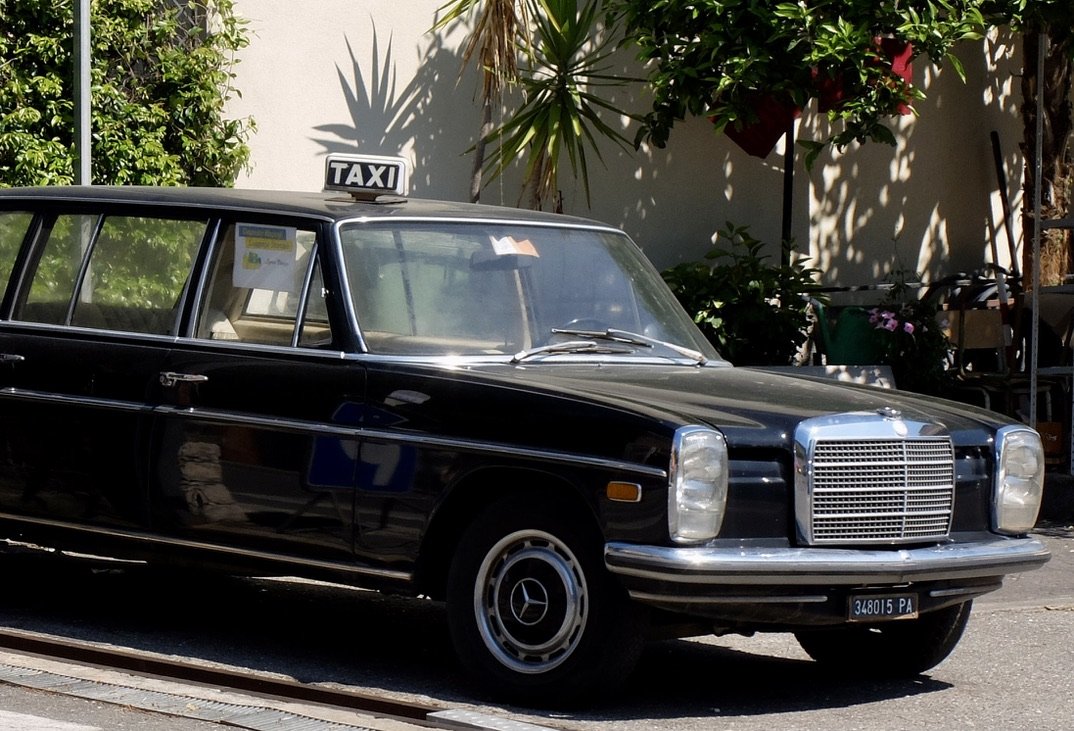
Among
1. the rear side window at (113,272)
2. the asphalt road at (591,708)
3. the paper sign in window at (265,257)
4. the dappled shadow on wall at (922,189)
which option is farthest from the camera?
the dappled shadow on wall at (922,189)

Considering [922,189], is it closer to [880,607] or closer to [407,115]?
[407,115]

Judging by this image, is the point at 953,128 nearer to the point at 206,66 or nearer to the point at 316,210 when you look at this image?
the point at 206,66

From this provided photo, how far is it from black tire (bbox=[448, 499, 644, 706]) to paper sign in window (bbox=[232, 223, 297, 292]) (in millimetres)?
1388

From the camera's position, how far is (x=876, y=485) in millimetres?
6031

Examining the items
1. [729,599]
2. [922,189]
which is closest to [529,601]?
[729,599]

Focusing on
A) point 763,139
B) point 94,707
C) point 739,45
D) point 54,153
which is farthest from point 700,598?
point 763,139

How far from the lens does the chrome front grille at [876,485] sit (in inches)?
231

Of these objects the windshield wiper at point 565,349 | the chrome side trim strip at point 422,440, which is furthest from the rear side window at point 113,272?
the windshield wiper at point 565,349

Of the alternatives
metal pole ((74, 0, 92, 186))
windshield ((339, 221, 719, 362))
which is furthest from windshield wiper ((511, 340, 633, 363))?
metal pole ((74, 0, 92, 186))

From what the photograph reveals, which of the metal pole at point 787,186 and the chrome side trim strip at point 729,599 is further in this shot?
the metal pole at point 787,186

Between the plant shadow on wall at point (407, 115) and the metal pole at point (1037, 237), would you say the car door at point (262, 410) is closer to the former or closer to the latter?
the plant shadow on wall at point (407, 115)

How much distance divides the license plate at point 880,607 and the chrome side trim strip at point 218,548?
153cm

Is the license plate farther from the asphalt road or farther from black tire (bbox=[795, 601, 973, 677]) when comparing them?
black tire (bbox=[795, 601, 973, 677])

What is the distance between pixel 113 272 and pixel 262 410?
1.25m
